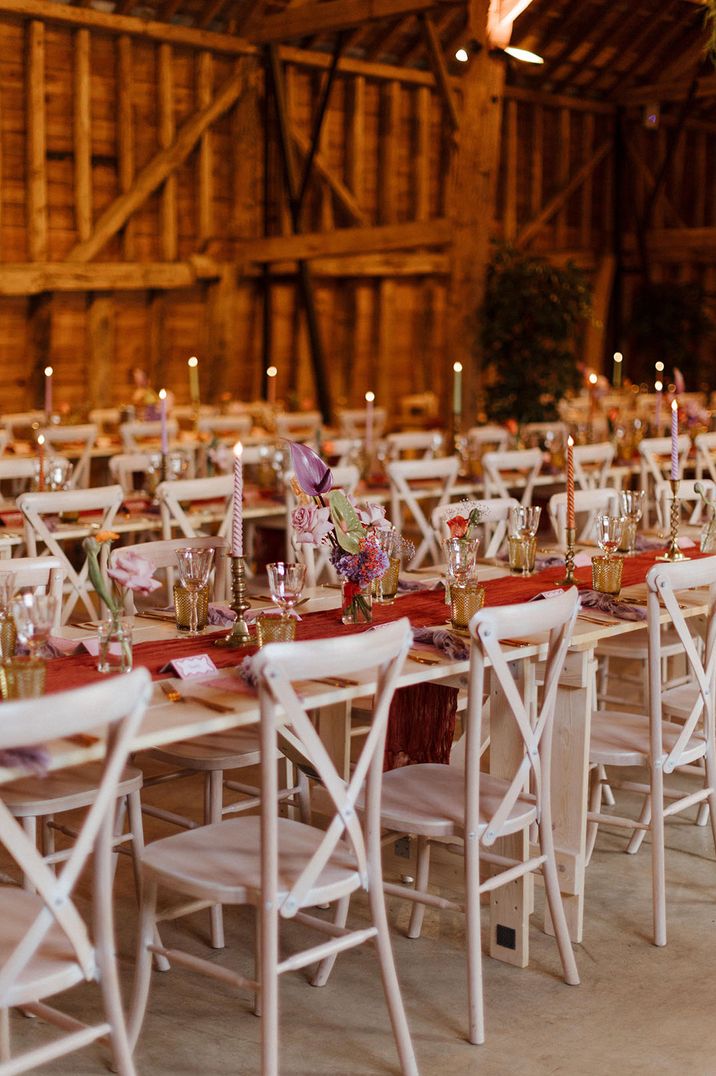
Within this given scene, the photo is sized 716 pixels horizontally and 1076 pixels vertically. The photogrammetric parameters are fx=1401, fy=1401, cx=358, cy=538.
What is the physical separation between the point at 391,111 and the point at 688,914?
10.7 metres

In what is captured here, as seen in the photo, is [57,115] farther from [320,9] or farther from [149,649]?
[149,649]

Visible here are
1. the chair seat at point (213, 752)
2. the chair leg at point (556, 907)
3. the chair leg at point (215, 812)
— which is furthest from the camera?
the chair leg at point (215, 812)

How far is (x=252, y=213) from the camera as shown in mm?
12781

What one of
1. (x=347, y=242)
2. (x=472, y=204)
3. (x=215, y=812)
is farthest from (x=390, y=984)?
(x=347, y=242)

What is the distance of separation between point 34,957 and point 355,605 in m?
1.50

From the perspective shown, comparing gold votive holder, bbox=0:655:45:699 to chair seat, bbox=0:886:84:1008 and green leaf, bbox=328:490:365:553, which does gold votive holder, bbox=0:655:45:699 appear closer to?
chair seat, bbox=0:886:84:1008

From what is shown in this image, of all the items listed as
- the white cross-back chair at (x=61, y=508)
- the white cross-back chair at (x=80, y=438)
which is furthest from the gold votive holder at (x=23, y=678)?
the white cross-back chair at (x=80, y=438)

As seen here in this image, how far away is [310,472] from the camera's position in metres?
3.69

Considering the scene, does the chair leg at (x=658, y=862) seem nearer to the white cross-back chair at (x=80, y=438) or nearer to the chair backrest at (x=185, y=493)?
the chair backrest at (x=185, y=493)

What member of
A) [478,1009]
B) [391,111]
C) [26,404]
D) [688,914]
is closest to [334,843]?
[478,1009]

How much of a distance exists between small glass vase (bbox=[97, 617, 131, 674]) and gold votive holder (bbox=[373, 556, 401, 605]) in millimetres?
980

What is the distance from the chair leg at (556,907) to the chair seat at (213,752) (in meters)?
0.75

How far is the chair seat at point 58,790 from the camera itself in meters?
3.16

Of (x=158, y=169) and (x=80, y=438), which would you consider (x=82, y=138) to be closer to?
(x=158, y=169)
